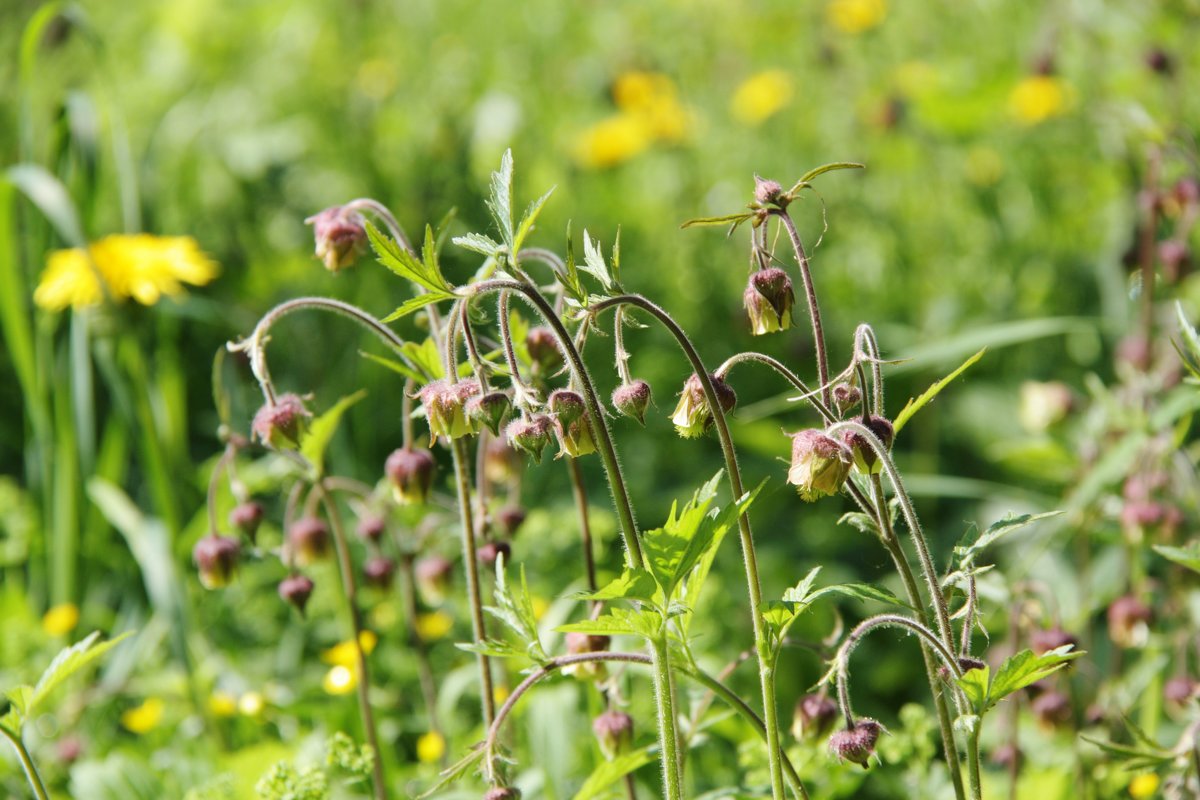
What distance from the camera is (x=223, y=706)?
263cm

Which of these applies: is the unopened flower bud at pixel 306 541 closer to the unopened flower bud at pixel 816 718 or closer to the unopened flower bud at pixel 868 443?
the unopened flower bud at pixel 816 718

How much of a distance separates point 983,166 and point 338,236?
3498 mm

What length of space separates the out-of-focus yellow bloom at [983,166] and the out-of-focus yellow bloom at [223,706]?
2.98 m

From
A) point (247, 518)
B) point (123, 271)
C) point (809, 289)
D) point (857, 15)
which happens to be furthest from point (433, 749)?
point (857, 15)

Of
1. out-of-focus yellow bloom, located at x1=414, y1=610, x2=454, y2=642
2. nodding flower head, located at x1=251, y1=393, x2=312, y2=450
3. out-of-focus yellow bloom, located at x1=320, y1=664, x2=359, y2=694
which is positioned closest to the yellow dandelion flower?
out-of-focus yellow bloom, located at x1=414, y1=610, x2=454, y2=642

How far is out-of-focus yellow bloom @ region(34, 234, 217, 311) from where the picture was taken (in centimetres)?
311

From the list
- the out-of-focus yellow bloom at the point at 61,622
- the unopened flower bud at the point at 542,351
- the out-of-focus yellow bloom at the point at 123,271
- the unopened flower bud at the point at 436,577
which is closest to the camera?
the unopened flower bud at the point at 542,351

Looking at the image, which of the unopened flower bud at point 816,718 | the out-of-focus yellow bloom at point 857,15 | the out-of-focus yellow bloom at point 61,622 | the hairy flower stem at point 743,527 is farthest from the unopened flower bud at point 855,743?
the out-of-focus yellow bloom at point 857,15

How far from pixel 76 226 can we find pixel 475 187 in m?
1.69

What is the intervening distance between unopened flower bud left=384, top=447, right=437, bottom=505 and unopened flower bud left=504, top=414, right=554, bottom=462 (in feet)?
1.43

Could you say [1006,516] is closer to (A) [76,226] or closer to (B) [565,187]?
(A) [76,226]

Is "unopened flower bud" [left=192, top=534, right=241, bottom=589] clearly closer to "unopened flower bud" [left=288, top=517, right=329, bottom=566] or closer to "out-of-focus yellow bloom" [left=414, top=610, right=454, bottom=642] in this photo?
"unopened flower bud" [left=288, top=517, right=329, bottom=566]

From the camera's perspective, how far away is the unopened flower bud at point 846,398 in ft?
4.70

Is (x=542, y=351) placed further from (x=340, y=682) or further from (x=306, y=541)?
(x=340, y=682)
